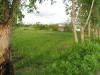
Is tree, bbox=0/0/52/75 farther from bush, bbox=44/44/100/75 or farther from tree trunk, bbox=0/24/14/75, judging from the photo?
bush, bbox=44/44/100/75

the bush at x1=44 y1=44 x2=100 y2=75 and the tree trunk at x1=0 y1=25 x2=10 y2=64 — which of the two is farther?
the bush at x1=44 y1=44 x2=100 y2=75

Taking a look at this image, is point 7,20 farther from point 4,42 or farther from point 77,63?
point 77,63

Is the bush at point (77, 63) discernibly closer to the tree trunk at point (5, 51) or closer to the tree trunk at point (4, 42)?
the tree trunk at point (5, 51)

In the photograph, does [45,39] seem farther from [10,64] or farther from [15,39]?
[10,64]

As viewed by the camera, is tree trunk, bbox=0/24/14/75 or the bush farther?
the bush

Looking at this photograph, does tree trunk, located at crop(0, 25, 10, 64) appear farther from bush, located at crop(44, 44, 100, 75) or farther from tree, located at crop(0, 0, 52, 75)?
bush, located at crop(44, 44, 100, 75)

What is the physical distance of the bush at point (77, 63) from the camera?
17.3 meters

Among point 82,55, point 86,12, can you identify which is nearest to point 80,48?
point 82,55

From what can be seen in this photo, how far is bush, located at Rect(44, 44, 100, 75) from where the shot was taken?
680 inches

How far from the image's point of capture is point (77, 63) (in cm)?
1856

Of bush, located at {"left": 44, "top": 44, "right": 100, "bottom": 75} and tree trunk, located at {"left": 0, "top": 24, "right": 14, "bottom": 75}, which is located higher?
tree trunk, located at {"left": 0, "top": 24, "right": 14, "bottom": 75}

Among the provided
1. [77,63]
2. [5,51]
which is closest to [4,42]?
[5,51]

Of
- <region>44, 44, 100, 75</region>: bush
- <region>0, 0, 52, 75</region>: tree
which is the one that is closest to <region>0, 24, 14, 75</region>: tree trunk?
<region>0, 0, 52, 75</region>: tree

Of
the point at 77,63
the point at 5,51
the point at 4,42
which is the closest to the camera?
the point at 5,51
